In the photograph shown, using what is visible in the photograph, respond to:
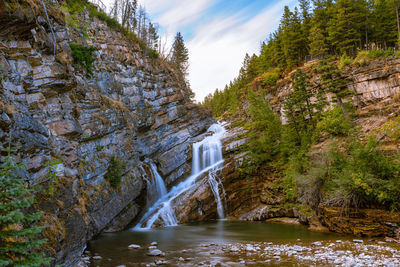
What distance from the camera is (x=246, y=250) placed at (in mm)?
10289

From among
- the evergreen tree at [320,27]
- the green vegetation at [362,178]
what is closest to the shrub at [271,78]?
the evergreen tree at [320,27]

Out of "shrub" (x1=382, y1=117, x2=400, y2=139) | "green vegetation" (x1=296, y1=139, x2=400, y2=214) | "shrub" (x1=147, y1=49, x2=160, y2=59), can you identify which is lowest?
"green vegetation" (x1=296, y1=139, x2=400, y2=214)

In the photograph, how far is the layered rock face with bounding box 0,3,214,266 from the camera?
24.0 ft

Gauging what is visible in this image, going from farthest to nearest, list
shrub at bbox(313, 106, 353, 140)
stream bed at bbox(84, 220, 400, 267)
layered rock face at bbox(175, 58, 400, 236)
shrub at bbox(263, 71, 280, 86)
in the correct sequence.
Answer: shrub at bbox(263, 71, 280, 86)
shrub at bbox(313, 106, 353, 140)
layered rock face at bbox(175, 58, 400, 236)
stream bed at bbox(84, 220, 400, 267)

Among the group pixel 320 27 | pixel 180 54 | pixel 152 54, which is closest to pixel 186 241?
pixel 152 54

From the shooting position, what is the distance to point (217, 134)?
3173 cm

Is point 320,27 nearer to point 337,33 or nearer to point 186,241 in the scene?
point 337,33

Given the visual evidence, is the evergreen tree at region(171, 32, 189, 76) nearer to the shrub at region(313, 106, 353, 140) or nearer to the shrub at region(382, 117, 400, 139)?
the shrub at region(313, 106, 353, 140)

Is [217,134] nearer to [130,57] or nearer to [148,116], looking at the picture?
[148,116]

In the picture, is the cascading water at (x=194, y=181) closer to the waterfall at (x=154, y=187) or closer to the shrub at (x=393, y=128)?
the waterfall at (x=154, y=187)

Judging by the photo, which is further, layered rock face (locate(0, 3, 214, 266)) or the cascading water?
the cascading water

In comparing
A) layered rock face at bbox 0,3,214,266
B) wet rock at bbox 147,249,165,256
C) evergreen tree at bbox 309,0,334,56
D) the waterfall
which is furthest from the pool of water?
evergreen tree at bbox 309,0,334,56

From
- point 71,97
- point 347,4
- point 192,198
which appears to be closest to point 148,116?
point 192,198

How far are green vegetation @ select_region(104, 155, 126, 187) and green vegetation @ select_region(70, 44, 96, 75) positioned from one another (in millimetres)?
7582
